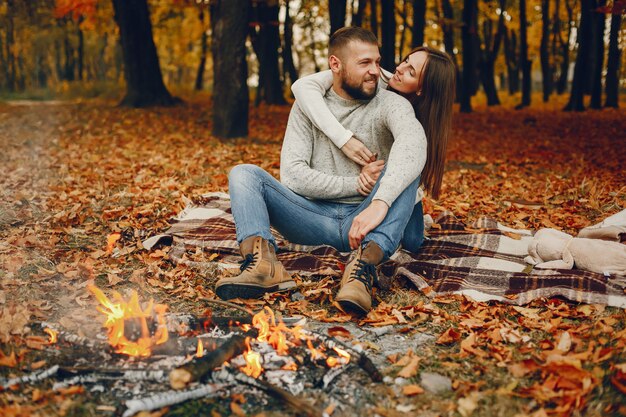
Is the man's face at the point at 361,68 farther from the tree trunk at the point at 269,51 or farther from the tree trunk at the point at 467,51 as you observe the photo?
the tree trunk at the point at 467,51

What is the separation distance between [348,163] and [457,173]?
4.75m

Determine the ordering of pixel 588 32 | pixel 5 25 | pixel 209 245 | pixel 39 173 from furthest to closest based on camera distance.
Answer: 1. pixel 5 25
2. pixel 588 32
3. pixel 39 173
4. pixel 209 245

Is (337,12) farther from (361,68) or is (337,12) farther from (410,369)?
(410,369)

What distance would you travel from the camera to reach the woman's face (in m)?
4.16

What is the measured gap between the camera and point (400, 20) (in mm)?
27234

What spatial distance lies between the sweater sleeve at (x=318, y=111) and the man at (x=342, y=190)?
0.38 feet

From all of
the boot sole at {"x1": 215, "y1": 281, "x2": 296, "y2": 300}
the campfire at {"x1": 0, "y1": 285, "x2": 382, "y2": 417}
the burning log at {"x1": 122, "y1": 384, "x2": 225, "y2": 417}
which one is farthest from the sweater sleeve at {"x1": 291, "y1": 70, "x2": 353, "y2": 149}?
the burning log at {"x1": 122, "y1": 384, "x2": 225, "y2": 417}

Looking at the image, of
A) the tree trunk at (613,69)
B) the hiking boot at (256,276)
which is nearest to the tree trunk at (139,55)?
the hiking boot at (256,276)

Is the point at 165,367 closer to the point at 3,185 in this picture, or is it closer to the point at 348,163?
the point at 348,163

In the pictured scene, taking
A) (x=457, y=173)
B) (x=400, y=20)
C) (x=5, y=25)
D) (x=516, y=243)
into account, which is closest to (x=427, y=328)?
(x=516, y=243)

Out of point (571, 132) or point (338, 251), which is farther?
point (571, 132)

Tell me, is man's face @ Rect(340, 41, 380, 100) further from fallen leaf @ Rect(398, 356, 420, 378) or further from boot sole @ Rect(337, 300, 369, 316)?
fallen leaf @ Rect(398, 356, 420, 378)

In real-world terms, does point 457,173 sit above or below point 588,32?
below

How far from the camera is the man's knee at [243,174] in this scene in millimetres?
3936
